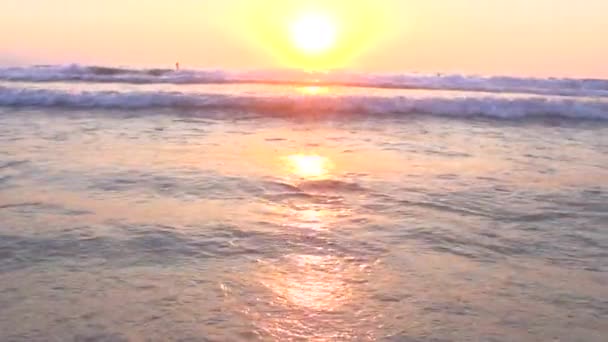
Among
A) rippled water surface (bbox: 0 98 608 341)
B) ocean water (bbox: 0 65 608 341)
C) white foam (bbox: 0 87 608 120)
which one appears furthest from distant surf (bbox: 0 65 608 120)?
rippled water surface (bbox: 0 98 608 341)

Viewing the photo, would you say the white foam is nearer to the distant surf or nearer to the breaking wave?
the distant surf

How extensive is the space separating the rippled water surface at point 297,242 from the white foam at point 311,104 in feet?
12.3

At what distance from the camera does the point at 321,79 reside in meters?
18.7

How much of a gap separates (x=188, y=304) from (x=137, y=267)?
0.62m

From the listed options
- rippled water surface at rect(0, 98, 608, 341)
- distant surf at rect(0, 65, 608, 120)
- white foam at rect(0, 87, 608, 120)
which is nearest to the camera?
rippled water surface at rect(0, 98, 608, 341)

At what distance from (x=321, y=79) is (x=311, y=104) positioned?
6672mm

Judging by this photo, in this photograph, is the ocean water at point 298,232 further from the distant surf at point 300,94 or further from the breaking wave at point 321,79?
the breaking wave at point 321,79

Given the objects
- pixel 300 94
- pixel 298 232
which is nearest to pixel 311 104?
pixel 300 94

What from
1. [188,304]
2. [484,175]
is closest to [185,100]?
[484,175]

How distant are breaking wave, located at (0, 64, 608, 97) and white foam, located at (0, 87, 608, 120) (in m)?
4.44

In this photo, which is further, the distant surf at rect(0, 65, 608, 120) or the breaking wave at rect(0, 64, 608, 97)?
the breaking wave at rect(0, 64, 608, 97)

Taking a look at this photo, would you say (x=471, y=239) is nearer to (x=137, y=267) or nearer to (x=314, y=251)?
(x=314, y=251)

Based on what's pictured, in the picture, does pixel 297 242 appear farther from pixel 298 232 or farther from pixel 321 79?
pixel 321 79

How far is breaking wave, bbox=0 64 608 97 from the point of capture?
1720 cm
